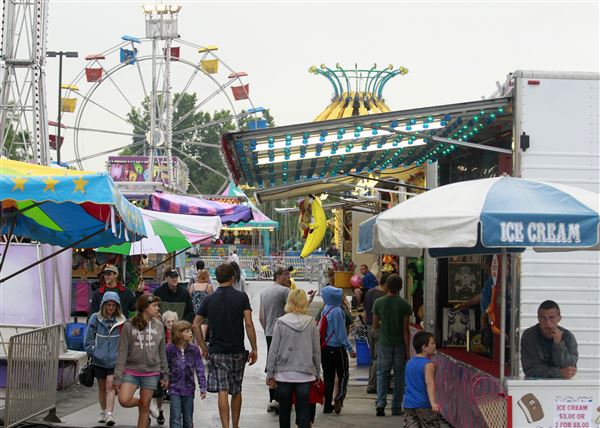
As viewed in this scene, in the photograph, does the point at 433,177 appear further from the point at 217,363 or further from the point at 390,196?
the point at 217,363

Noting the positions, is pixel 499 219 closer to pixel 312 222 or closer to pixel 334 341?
pixel 334 341

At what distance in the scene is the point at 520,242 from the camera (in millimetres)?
7273

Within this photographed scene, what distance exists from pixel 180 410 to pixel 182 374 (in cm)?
34

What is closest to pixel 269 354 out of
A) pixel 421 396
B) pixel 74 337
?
pixel 421 396

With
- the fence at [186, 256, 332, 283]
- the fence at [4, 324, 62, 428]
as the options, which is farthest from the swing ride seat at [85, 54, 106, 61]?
the fence at [4, 324, 62, 428]

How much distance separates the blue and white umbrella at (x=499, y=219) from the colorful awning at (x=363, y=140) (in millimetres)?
1591

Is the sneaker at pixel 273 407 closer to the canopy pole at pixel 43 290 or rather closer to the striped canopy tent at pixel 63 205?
the striped canopy tent at pixel 63 205

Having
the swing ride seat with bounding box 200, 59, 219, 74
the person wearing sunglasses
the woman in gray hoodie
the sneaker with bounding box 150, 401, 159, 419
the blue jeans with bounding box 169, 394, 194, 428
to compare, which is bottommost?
the sneaker with bounding box 150, 401, 159, 419

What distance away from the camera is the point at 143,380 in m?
9.62

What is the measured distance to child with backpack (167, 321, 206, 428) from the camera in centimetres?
961

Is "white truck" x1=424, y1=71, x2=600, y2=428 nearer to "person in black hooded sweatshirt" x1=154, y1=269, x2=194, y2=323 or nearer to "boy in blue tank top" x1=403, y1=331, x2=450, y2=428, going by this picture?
"boy in blue tank top" x1=403, y1=331, x2=450, y2=428

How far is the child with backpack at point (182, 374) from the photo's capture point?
31.5 ft

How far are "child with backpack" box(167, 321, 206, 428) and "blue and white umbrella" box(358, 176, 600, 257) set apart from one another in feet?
8.83

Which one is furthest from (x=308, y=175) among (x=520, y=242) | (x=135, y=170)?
(x=135, y=170)
